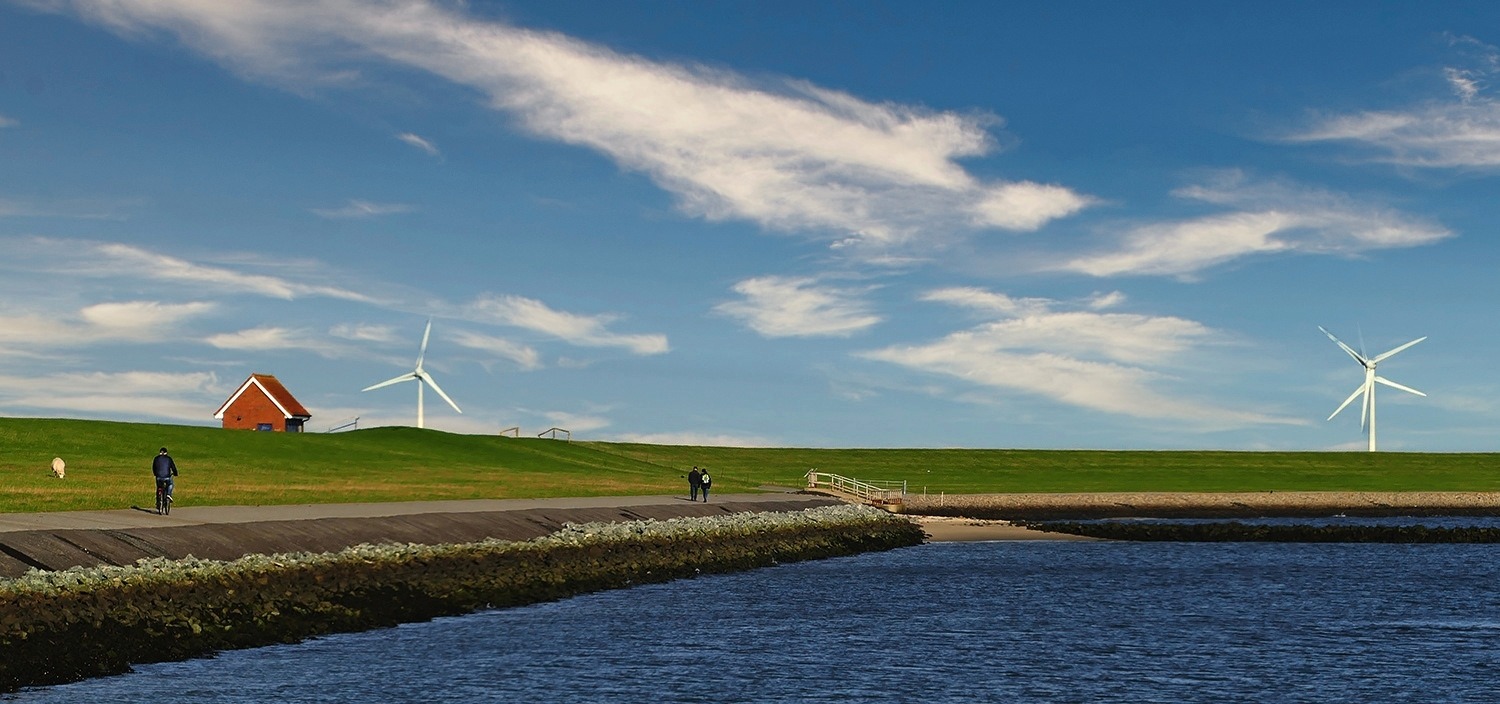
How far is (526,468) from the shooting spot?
9506cm

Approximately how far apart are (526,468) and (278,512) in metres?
48.9

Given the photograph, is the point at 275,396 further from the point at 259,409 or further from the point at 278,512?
the point at 278,512

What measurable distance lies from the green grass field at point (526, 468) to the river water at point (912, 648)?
19.4m

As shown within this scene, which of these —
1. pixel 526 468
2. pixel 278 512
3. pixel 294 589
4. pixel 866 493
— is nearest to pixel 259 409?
pixel 526 468

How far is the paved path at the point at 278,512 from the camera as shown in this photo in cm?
3734

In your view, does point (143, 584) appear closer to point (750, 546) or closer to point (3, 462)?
point (750, 546)

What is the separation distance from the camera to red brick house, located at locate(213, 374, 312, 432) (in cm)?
11238

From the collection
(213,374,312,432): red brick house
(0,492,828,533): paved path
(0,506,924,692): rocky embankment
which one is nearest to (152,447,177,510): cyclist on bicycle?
(0,492,828,533): paved path

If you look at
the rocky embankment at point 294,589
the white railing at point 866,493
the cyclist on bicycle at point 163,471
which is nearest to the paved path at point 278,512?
the cyclist on bicycle at point 163,471

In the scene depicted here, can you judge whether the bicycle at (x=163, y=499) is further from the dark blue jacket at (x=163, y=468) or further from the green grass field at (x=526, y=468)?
the green grass field at (x=526, y=468)

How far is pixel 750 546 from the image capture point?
5597 cm

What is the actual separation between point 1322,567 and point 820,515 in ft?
73.4

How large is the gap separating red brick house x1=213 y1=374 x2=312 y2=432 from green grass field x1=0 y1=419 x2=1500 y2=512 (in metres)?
9.19

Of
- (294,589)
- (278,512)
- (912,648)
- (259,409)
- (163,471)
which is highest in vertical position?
(259,409)
